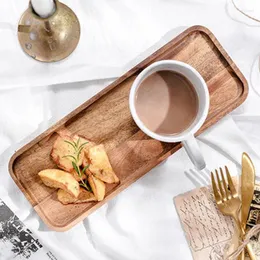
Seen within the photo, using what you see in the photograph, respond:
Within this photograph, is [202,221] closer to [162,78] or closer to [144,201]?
[144,201]

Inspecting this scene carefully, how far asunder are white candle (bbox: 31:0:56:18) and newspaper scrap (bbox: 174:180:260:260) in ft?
1.34

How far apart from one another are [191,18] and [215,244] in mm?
425

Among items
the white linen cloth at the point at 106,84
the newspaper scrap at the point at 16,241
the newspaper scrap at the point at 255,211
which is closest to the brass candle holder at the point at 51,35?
the white linen cloth at the point at 106,84

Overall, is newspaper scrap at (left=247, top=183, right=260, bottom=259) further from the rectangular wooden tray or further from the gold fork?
the rectangular wooden tray

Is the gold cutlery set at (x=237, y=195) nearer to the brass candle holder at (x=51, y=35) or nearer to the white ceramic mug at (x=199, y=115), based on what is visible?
the white ceramic mug at (x=199, y=115)

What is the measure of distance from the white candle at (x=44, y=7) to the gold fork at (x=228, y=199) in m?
0.41

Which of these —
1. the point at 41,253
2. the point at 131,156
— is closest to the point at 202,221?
the point at 131,156

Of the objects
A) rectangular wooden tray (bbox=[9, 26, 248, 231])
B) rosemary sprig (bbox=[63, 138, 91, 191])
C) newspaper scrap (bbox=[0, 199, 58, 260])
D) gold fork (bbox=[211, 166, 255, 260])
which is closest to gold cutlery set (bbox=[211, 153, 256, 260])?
gold fork (bbox=[211, 166, 255, 260])

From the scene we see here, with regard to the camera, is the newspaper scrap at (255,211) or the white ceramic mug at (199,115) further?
the newspaper scrap at (255,211)

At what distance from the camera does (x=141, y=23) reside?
1.13 meters

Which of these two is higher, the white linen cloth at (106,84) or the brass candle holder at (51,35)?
the brass candle holder at (51,35)

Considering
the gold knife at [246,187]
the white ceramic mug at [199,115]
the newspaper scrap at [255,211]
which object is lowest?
the newspaper scrap at [255,211]

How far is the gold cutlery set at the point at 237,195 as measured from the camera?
109cm

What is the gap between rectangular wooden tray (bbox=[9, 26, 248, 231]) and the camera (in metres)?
1.07
